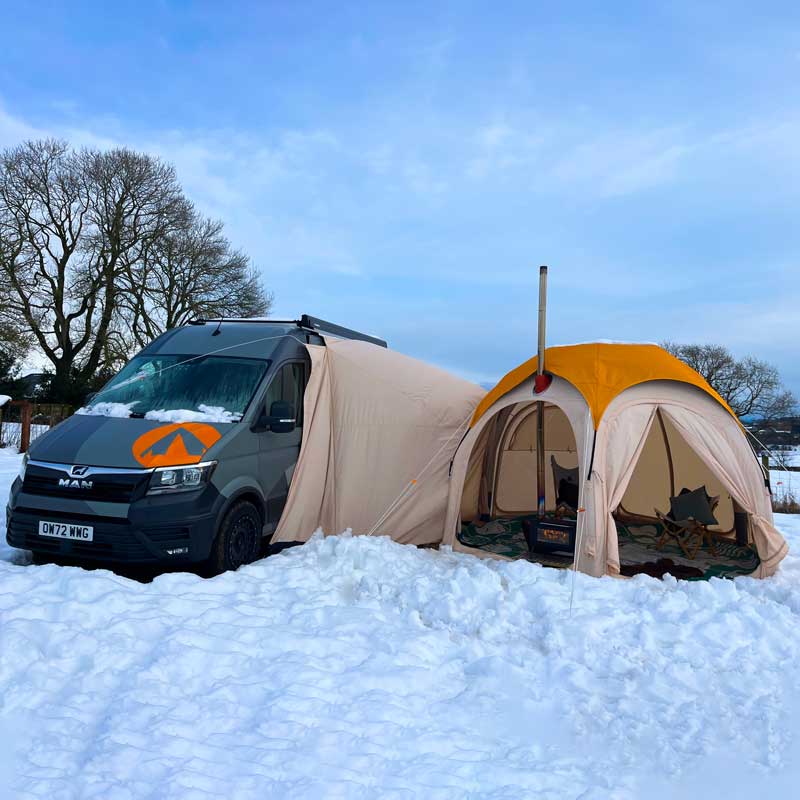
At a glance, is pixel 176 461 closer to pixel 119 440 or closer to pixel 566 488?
pixel 119 440

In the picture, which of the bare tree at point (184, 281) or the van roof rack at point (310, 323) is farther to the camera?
the bare tree at point (184, 281)

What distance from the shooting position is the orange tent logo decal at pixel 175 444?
576cm

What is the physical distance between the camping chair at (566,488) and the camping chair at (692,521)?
3.87 ft

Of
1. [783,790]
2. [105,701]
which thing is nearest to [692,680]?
[783,790]

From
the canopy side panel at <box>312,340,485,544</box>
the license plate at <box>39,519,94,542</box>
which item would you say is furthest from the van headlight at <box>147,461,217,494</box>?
the canopy side panel at <box>312,340,485,544</box>

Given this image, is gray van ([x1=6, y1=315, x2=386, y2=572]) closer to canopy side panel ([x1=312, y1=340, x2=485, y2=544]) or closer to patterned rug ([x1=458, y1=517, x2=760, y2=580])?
canopy side panel ([x1=312, y1=340, x2=485, y2=544])

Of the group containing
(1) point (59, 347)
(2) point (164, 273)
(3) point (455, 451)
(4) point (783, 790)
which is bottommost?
(4) point (783, 790)

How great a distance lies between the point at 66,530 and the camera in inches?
221

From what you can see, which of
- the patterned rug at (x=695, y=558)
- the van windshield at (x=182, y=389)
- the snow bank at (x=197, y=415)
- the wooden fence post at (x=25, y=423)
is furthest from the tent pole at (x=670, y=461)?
the wooden fence post at (x=25, y=423)

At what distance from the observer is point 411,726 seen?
11.8 feet

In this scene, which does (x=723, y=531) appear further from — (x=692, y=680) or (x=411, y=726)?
(x=411, y=726)

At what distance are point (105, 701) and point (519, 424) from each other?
6.88 meters

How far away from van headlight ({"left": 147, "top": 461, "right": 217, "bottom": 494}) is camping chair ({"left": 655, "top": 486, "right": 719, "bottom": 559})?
17.0 feet

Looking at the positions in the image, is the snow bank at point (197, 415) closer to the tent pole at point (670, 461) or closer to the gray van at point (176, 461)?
the gray van at point (176, 461)
